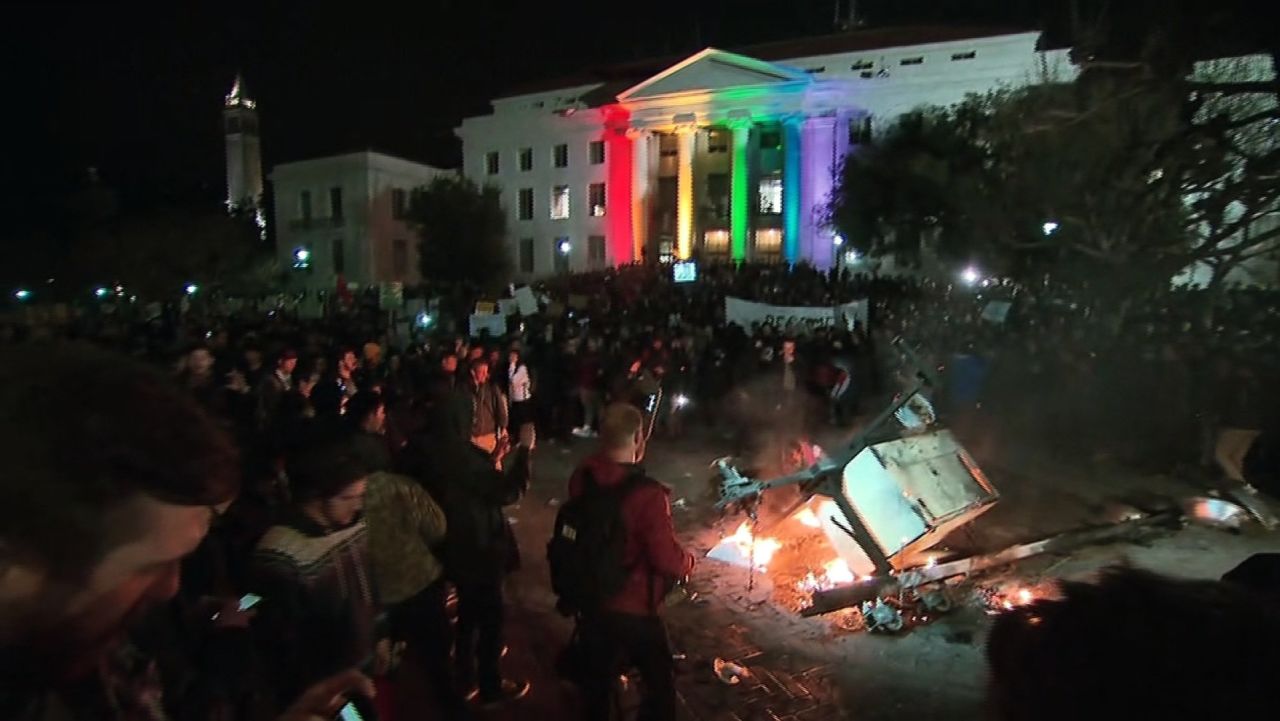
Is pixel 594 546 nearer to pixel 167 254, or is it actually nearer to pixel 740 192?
pixel 740 192

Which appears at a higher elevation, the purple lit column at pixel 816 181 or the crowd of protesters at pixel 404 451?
the purple lit column at pixel 816 181

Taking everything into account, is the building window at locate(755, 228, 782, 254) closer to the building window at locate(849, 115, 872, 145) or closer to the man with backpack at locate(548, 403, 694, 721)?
the building window at locate(849, 115, 872, 145)

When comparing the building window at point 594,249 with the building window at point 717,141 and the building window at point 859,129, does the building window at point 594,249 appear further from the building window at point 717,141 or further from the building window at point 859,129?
the building window at point 859,129

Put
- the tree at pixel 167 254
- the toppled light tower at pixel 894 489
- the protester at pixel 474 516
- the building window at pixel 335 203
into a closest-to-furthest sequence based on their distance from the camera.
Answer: the protester at pixel 474 516
the toppled light tower at pixel 894 489
the tree at pixel 167 254
the building window at pixel 335 203

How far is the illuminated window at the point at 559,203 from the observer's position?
181ft

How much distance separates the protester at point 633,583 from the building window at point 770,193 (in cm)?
4750

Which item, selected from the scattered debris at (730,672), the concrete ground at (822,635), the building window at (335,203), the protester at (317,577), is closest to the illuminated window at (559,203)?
the building window at (335,203)

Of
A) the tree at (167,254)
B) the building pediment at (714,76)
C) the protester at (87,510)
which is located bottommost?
→ the protester at (87,510)

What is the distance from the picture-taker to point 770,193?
50.4m

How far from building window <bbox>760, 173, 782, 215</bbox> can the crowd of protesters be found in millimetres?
35348

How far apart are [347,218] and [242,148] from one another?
29.4 meters

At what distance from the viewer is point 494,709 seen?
192 inches

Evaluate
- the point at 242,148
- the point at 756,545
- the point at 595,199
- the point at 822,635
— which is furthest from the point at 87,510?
the point at 242,148

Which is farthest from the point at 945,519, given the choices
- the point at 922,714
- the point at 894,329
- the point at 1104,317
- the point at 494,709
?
the point at 894,329
